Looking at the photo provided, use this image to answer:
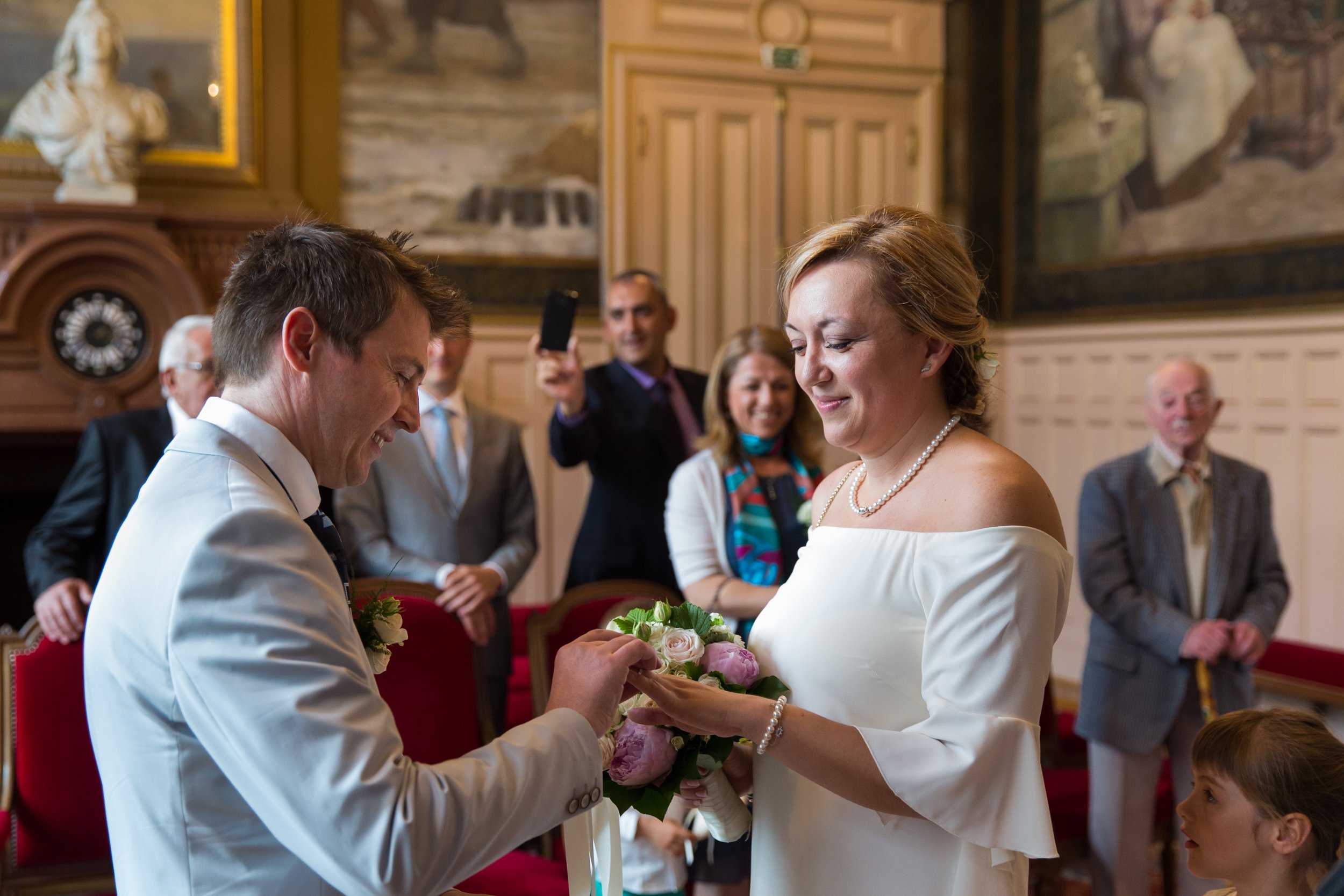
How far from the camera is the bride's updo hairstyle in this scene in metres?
1.73

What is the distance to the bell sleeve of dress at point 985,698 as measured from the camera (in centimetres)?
157

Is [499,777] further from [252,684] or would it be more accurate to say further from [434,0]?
[434,0]

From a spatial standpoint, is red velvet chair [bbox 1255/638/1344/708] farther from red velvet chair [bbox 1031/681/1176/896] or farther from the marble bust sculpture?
the marble bust sculpture

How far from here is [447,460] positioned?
404 cm

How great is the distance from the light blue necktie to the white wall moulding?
10.6 feet

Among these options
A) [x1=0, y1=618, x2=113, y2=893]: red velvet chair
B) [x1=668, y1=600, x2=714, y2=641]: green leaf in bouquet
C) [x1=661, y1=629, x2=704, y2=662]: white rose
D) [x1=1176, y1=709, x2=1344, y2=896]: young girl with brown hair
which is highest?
[x1=668, y1=600, x2=714, y2=641]: green leaf in bouquet

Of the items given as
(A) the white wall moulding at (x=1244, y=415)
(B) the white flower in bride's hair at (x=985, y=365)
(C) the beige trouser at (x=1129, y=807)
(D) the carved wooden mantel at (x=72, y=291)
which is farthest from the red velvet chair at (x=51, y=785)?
(A) the white wall moulding at (x=1244, y=415)

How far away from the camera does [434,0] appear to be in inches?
274

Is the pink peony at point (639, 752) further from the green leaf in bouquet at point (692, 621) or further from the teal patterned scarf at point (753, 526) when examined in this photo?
the teal patterned scarf at point (753, 526)

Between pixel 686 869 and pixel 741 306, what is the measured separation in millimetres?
5068

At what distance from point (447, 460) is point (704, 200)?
401cm

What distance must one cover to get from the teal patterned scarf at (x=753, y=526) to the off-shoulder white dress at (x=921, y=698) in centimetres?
152

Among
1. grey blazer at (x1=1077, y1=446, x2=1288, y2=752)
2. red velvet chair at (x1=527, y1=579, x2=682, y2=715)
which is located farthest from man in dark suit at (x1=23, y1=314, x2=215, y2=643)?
grey blazer at (x1=1077, y1=446, x2=1288, y2=752)

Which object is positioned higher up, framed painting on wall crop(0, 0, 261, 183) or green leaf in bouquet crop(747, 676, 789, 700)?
framed painting on wall crop(0, 0, 261, 183)
